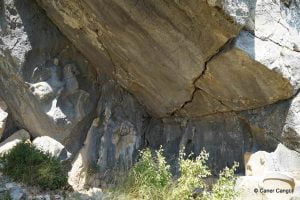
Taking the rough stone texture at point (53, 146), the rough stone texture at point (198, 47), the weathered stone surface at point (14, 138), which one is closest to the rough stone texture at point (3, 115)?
the weathered stone surface at point (14, 138)

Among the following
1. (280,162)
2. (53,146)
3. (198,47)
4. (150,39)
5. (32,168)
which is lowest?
(32,168)

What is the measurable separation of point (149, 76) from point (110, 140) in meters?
1.55

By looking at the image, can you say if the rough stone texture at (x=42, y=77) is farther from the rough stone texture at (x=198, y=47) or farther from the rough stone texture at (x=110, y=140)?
the rough stone texture at (x=198, y=47)

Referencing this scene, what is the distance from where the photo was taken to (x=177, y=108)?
806 centimetres

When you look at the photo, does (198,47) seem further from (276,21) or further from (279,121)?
(279,121)

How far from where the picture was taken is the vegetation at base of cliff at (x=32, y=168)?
623 centimetres

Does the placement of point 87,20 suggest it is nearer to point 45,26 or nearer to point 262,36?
point 45,26

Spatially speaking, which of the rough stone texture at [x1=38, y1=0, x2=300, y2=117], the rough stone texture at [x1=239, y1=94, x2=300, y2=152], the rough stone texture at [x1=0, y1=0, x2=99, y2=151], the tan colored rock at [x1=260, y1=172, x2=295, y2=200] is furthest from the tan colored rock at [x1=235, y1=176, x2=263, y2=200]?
the rough stone texture at [x1=0, y1=0, x2=99, y2=151]

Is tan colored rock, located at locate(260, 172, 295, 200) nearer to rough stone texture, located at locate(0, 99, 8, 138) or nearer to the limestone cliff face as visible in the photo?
the limestone cliff face

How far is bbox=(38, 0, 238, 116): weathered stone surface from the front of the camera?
6.42m

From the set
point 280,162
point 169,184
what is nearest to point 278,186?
point 280,162

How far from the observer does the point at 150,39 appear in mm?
6957

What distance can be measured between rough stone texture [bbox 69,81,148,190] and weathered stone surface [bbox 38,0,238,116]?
37cm

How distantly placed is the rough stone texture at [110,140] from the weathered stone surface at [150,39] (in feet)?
1.21
